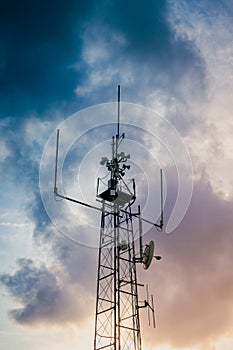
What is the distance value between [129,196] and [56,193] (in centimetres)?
531

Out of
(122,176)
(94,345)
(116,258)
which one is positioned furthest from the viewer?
(122,176)

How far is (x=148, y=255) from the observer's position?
3341cm

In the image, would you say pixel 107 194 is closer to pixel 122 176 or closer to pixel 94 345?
pixel 122 176

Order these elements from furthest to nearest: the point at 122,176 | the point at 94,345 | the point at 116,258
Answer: the point at 122,176 < the point at 116,258 < the point at 94,345

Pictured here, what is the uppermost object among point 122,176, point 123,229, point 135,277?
point 122,176

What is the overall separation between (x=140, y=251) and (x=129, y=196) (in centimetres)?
386

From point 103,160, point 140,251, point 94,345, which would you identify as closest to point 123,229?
point 140,251

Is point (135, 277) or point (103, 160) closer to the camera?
point (135, 277)

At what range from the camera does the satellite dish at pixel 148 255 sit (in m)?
33.3

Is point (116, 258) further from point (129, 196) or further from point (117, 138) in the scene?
point (117, 138)

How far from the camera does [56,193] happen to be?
106 ft

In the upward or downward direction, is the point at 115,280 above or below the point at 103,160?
below

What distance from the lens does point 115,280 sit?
106ft

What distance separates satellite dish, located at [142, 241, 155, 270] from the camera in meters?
33.3
